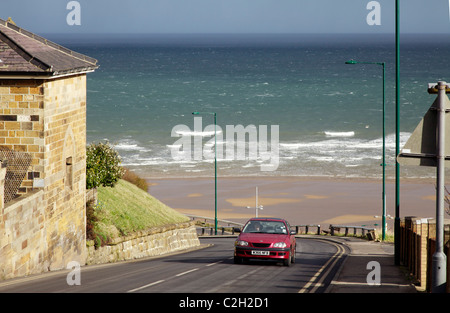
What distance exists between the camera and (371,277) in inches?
714

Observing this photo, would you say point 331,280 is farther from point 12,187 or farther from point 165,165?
point 165,165

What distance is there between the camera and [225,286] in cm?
1595

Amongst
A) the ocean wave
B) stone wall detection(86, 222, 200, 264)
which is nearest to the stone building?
stone wall detection(86, 222, 200, 264)

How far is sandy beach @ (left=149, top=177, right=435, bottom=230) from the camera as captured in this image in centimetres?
4853

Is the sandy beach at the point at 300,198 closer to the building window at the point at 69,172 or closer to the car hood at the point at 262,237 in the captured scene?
the car hood at the point at 262,237

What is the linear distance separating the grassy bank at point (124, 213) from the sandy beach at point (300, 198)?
49.1 ft

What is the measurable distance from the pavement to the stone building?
24.0ft

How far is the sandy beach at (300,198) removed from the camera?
48531mm

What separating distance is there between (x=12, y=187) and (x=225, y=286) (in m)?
6.27

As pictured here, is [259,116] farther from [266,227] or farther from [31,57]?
[31,57]

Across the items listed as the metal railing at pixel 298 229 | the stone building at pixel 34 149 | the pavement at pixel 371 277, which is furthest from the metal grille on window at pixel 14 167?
the metal railing at pixel 298 229

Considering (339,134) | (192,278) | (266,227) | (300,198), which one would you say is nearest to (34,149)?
(192,278)

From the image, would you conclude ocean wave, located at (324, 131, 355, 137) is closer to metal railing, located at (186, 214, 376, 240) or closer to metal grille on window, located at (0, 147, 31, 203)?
metal railing, located at (186, 214, 376, 240)

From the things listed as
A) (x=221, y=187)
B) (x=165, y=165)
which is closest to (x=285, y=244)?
(x=221, y=187)
